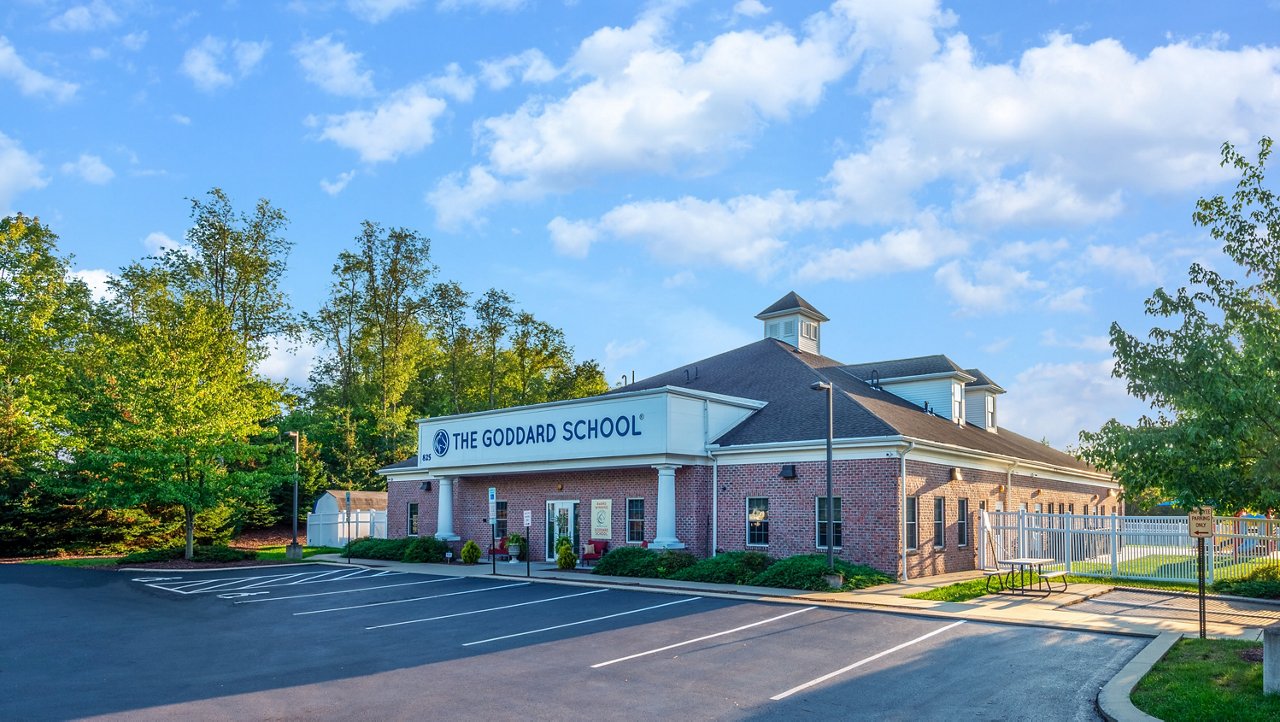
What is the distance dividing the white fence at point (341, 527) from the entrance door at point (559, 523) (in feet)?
51.7

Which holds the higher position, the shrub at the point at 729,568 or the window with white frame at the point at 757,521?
the window with white frame at the point at 757,521

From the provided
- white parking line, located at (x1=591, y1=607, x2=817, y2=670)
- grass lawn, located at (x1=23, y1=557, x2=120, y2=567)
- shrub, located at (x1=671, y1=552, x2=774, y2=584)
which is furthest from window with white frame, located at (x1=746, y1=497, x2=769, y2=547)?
grass lawn, located at (x1=23, y1=557, x2=120, y2=567)

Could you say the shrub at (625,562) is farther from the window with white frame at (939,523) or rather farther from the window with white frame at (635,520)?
the window with white frame at (939,523)

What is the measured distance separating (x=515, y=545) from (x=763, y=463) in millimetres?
9773

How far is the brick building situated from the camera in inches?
902

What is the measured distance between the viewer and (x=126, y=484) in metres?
31.9

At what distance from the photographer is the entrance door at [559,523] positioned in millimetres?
28156

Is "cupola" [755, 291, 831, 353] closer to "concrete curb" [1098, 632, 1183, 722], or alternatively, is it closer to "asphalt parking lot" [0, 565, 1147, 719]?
"asphalt parking lot" [0, 565, 1147, 719]

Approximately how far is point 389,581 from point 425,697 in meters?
15.0

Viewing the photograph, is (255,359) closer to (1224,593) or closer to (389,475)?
(389,475)

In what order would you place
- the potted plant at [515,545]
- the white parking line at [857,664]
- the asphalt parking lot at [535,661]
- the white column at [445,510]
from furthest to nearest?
the white column at [445,510], the potted plant at [515,545], the white parking line at [857,664], the asphalt parking lot at [535,661]

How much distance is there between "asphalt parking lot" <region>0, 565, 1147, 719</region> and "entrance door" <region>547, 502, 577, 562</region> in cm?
756

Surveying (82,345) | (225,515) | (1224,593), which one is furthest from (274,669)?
(82,345)

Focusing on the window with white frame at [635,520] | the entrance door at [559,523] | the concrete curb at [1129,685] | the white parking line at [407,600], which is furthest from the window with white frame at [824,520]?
the concrete curb at [1129,685]
